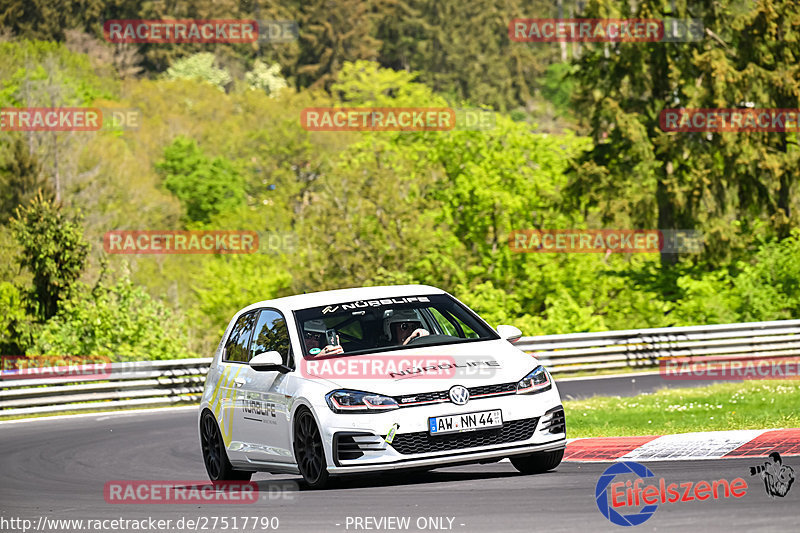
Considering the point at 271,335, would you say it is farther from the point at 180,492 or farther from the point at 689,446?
the point at 689,446

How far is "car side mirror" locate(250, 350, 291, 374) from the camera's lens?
10516 mm

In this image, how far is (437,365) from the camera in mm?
10148

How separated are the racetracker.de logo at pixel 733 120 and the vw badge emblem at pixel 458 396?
3313 cm

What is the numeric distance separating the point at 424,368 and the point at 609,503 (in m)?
2.18

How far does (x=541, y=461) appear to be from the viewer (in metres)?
10.6

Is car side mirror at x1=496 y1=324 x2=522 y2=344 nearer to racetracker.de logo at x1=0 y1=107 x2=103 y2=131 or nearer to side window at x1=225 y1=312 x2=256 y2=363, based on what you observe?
side window at x1=225 y1=312 x2=256 y2=363

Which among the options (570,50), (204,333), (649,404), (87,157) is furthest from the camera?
(570,50)

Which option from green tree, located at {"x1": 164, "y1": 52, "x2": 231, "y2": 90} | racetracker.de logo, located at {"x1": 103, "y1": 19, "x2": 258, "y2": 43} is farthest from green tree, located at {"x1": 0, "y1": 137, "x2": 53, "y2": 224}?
green tree, located at {"x1": 164, "y1": 52, "x2": 231, "y2": 90}

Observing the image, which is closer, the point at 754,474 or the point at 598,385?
the point at 754,474

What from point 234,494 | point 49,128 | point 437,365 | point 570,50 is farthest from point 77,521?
point 570,50

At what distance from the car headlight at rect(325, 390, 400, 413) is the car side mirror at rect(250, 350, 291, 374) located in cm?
70

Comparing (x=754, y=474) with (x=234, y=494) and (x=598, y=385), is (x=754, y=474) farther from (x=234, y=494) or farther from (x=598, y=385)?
(x=598, y=385)

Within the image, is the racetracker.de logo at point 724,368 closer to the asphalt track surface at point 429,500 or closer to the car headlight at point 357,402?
the asphalt track surface at point 429,500

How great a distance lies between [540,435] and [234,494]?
252cm
